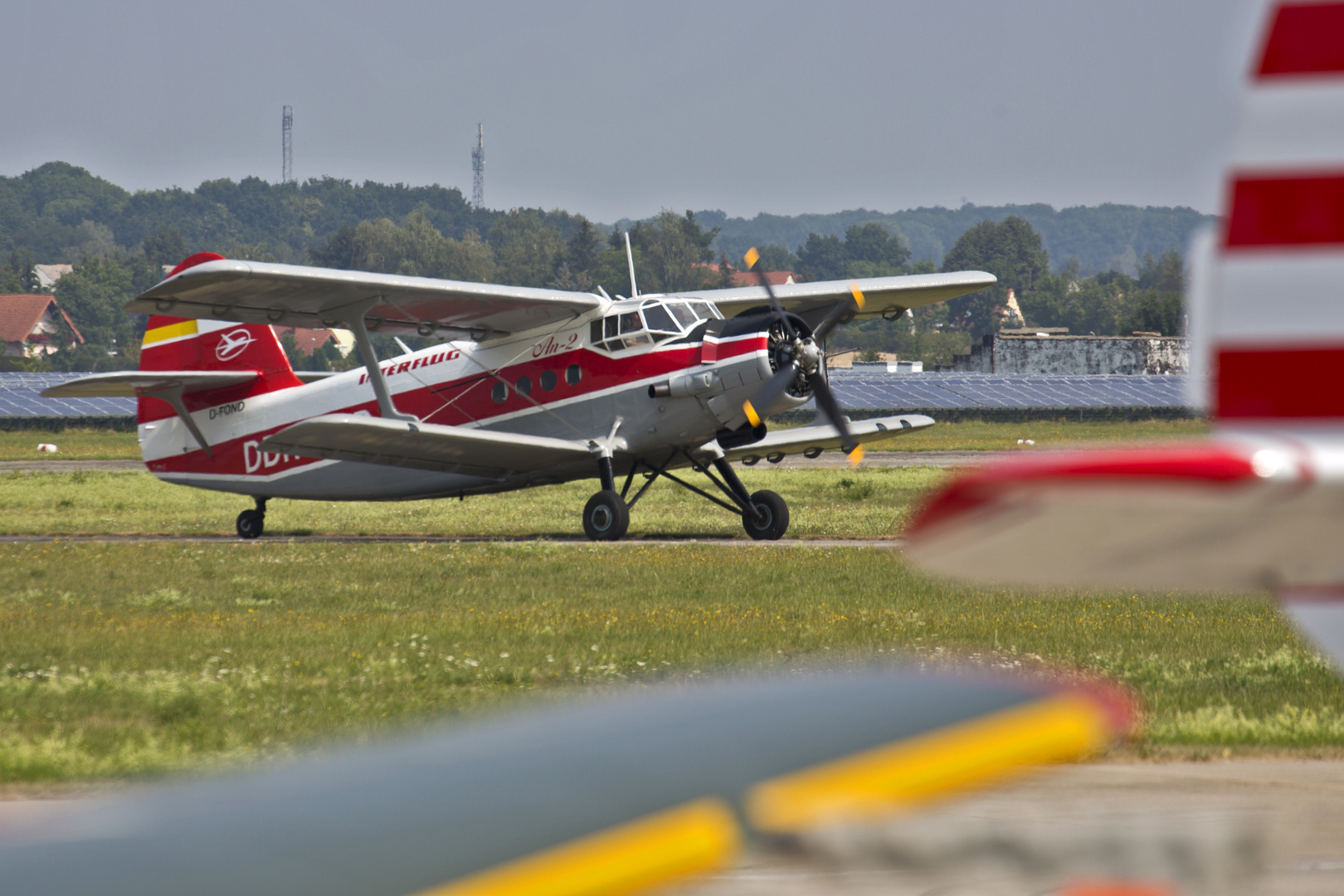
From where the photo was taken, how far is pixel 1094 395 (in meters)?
58.9

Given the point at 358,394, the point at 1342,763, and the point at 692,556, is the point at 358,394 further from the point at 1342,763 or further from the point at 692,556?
the point at 1342,763

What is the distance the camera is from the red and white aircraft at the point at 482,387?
51.1ft

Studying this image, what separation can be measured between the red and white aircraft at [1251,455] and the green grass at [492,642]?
4.46 metres

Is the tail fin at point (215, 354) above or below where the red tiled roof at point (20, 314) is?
below

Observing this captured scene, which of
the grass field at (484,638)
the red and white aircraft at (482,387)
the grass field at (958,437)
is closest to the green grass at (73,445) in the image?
the grass field at (958,437)

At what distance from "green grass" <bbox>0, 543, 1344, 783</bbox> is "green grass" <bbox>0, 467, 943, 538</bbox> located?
202 inches

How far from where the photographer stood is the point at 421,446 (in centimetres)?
1595

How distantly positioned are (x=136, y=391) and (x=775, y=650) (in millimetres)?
14222

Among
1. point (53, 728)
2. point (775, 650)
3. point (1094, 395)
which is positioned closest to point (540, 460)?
point (775, 650)

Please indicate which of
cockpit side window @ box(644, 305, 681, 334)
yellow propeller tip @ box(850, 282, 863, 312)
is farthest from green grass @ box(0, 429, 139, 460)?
yellow propeller tip @ box(850, 282, 863, 312)

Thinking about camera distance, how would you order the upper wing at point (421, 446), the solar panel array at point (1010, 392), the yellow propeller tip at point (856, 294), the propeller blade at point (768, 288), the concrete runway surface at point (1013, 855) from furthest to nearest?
the solar panel array at point (1010, 392) → the yellow propeller tip at point (856, 294) → the propeller blade at point (768, 288) → the upper wing at point (421, 446) → the concrete runway surface at point (1013, 855)

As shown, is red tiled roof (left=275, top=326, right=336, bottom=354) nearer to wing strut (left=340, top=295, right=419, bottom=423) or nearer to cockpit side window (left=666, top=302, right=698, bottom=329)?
wing strut (left=340, top=295, right=419, bottom=423)

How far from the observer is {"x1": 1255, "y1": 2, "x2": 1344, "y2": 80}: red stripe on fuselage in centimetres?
172

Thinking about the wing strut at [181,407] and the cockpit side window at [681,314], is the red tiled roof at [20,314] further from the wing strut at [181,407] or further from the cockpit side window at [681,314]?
the cockpit side window at [681,314]
